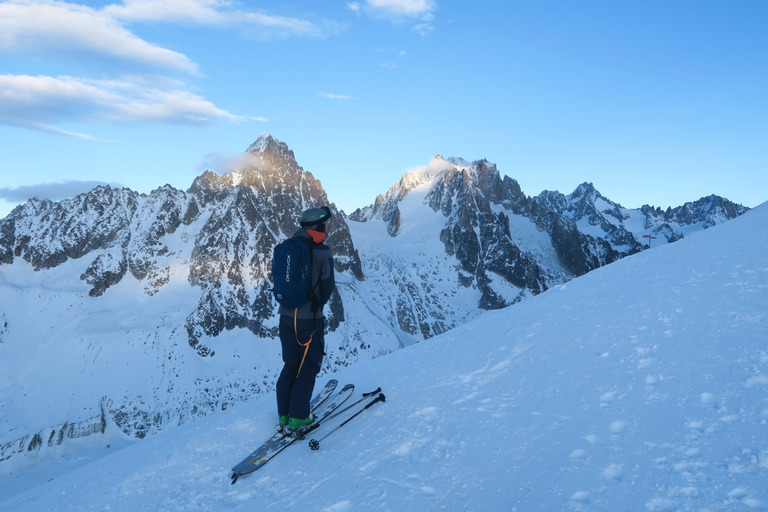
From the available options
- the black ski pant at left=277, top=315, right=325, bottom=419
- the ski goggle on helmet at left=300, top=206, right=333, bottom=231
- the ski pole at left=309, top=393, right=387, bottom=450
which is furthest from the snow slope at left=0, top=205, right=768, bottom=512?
the ski goggle on helmet at left=300, top=206, right=333, bottom=231

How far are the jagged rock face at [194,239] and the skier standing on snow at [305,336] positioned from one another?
153 meters

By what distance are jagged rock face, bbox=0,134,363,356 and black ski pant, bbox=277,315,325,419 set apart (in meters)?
153

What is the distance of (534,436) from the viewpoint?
5.87m

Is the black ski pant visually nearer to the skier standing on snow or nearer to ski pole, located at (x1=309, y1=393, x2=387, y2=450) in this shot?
the skier standing on snow

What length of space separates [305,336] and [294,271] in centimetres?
111

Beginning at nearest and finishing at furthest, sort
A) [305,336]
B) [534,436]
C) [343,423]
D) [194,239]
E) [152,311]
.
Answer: [534,436] → [343,423] → [305,336] → [152,311] → [194,239]

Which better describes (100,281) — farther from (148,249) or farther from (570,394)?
(570,394)

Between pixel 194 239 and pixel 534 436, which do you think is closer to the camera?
pixel 534 436

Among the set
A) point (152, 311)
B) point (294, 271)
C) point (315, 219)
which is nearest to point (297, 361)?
point (294, 271)

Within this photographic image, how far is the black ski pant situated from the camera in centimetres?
741

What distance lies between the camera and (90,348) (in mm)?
137125

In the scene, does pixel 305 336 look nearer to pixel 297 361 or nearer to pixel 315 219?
pixel 297 361

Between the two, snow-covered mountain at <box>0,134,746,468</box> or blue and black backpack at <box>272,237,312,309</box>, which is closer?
blue and black backpack at <box>272,237,312,309</box>

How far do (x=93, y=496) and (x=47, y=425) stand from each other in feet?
466
